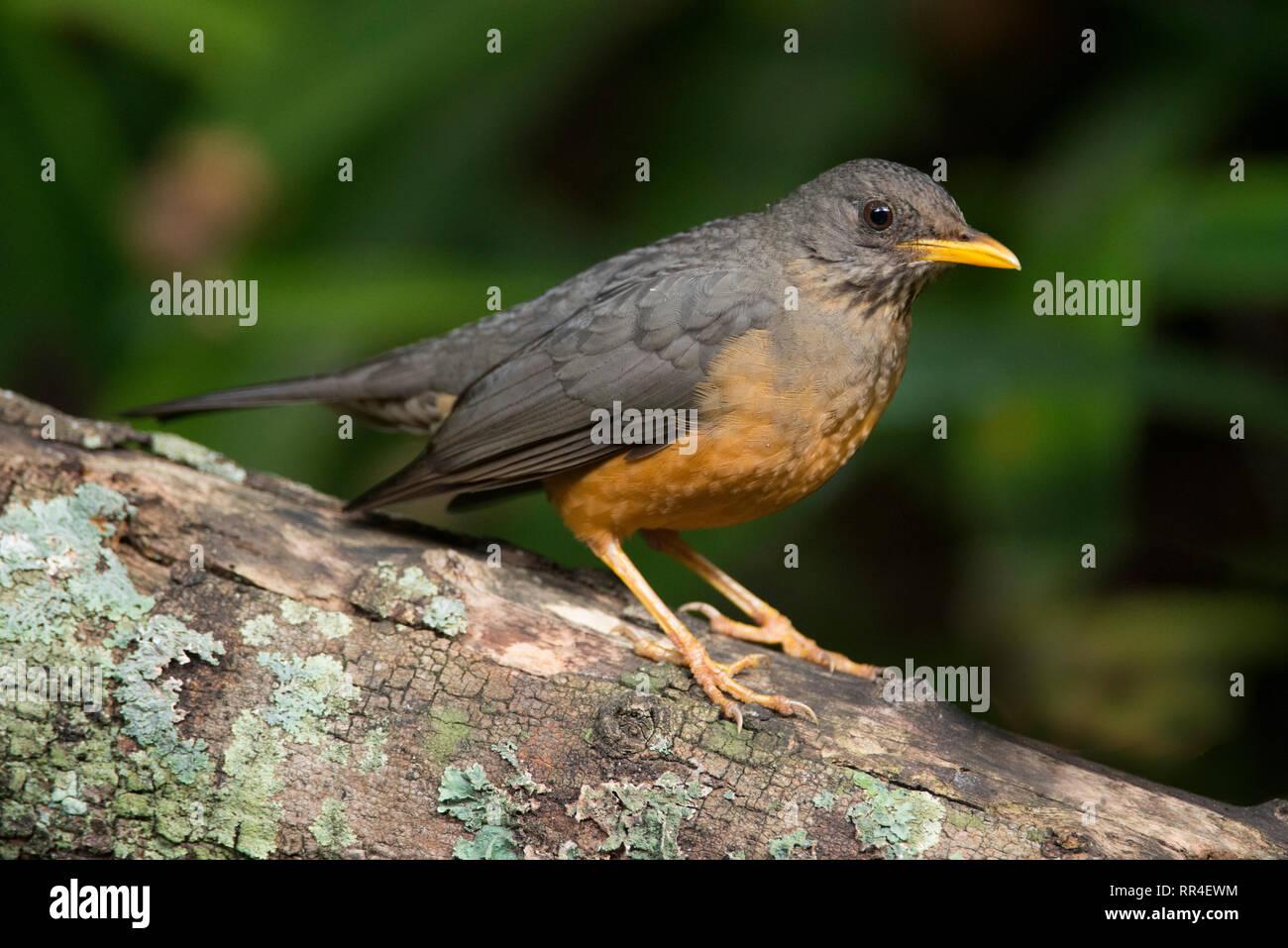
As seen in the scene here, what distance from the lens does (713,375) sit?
4.37 metres

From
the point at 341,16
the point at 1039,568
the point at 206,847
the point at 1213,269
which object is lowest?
the point at 206,847

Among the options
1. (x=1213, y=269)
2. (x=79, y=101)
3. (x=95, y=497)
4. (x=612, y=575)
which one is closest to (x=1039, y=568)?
(x=1213, y=269)

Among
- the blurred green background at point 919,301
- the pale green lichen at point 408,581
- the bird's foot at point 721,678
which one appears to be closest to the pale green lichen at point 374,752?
the pale green lichen at point 408,581

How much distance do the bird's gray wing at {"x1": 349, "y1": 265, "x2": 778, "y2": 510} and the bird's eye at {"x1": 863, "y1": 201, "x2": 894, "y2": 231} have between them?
1.48 ft

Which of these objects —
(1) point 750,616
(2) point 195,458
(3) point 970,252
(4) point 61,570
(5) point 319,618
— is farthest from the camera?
(1) point 750,616

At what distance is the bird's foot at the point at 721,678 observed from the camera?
3885 millimetres

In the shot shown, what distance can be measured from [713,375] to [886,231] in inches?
33.2

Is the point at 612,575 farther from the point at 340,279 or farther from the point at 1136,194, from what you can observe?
the point at 1136,194

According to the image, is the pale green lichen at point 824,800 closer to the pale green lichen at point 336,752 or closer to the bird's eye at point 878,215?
the pale green lichen at point 336,752

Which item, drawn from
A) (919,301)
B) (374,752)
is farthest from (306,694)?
(919,301)

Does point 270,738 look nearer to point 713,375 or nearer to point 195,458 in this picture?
point 195,458

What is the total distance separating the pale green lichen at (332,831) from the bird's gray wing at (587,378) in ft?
4.39

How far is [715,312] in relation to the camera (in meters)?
4.48

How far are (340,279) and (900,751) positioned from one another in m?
3.72
